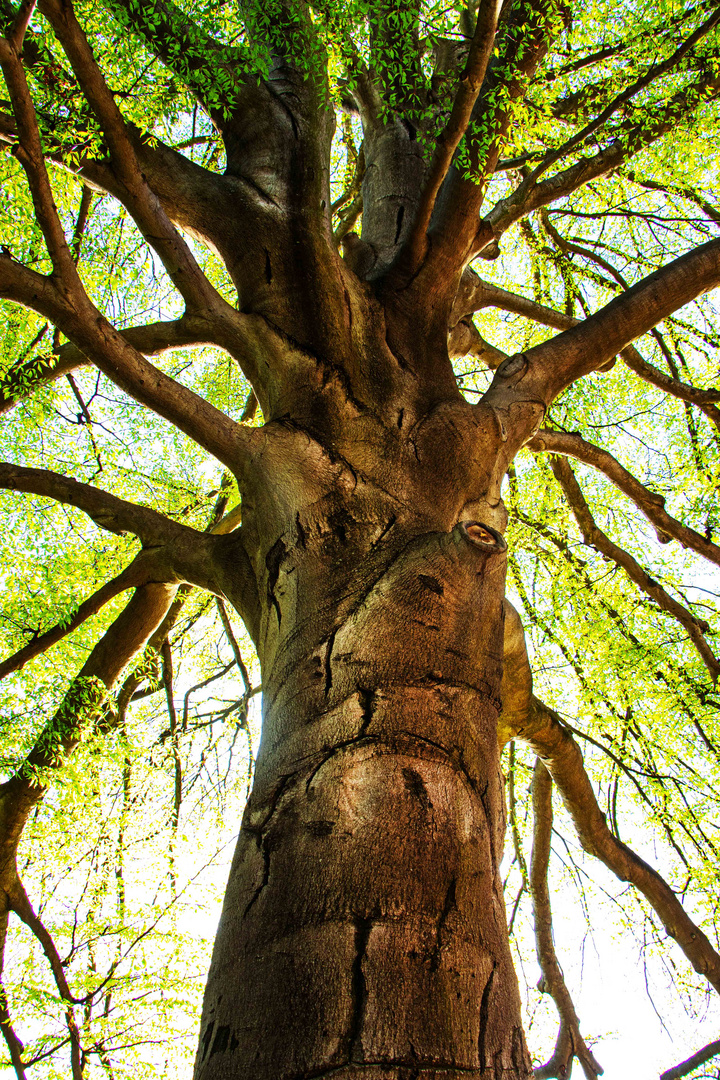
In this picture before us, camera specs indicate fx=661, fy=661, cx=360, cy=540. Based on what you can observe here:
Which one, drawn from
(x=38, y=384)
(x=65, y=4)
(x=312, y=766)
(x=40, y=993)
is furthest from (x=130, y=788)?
(x=65, y=4)

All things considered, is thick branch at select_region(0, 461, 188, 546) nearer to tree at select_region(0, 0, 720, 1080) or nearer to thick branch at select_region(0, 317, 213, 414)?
tree at select_region(0, 0, 720, 1080)

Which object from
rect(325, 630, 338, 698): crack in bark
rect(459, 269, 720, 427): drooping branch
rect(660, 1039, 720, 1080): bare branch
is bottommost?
rect(660, 1039, 720, 1080): bare branch

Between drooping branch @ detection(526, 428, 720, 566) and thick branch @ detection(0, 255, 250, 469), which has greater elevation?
drooping branch @ detection(526, 428, 720, 566)

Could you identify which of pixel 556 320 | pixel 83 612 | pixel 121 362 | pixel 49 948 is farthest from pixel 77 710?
pixel 556 320

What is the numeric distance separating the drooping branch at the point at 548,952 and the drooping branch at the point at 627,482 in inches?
61.6

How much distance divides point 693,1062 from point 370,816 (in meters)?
3.43

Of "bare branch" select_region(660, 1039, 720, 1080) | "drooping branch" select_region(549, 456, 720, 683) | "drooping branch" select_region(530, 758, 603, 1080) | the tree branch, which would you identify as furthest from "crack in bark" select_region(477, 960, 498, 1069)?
"drooping branch" select_region(549, 456, 720, 683)

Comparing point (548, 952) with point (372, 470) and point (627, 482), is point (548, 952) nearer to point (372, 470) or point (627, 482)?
point (627, 482)

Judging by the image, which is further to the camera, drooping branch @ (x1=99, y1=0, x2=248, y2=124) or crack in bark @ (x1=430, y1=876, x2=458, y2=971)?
drooping branch @ (x1=99, y1=0, x2=248, y2=124)

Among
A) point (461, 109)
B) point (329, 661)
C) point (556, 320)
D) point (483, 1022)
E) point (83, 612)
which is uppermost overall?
point (556, 320)

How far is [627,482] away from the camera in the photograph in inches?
152

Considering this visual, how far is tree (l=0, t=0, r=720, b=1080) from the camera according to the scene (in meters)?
1.21

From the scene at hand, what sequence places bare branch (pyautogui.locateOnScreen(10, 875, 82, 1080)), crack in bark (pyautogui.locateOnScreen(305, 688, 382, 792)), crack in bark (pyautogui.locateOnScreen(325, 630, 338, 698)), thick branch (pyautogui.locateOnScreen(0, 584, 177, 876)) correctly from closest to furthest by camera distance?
crack in bark (pyautogui.locateOnScreen(305, 688, 382, 792)), crack in bark (pyautogui.locateOnScreen(325, 630, 338, 698)), thick branch (pyautogui.locateOnScreen(0, 584, 177, 876)), bare branch (pyautogui.locateOnScreen(10, 875, 82, 1080))

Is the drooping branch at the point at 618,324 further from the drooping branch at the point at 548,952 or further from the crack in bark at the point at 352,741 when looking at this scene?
the drooping branch at the point at 548,952
